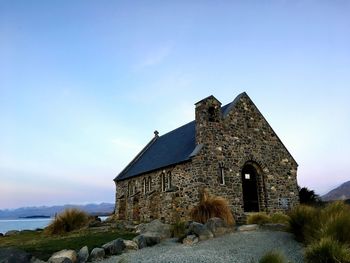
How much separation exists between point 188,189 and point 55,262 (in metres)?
11.0

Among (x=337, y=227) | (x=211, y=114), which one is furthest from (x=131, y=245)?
(x=211, y=114)

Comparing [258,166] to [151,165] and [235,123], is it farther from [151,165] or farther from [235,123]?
[151,165]

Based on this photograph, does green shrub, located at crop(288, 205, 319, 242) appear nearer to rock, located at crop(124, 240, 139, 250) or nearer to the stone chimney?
rock, located at crop(124, 240, 139, 250)

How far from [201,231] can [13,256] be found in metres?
6.97

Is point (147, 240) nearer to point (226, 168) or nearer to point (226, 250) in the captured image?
point (226, 250)

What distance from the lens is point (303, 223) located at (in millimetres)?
12391

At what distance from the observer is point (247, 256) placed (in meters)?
10.1

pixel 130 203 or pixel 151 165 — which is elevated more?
pixel 151 165

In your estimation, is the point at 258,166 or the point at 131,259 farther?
the point at 258,166

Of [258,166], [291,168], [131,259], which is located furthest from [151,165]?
[131,259]

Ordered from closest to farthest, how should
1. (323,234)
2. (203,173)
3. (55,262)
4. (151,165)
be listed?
(323,234) → (55,262) → (203,173) → (151,165)

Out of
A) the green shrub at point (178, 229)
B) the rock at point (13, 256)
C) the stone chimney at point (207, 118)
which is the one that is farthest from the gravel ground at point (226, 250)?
the stone chimney at point (207, 118)

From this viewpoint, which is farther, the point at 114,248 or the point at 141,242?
the point at 141,242

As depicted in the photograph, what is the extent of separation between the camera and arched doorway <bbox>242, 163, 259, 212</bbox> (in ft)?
74.8
